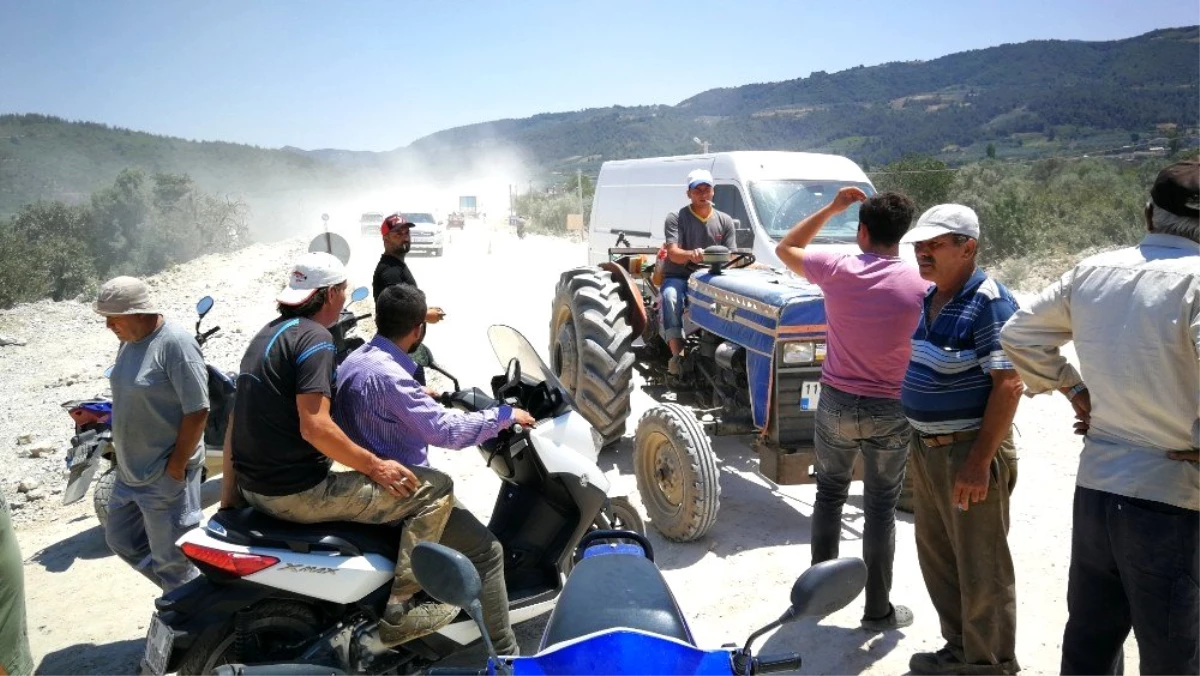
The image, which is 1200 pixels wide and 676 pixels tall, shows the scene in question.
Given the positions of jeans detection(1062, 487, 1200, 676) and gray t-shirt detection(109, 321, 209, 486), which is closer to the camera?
jeans detection(1062, 487, 1200, 676)

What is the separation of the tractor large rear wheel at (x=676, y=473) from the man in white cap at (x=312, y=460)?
6.05 ft

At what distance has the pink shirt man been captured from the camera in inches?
147

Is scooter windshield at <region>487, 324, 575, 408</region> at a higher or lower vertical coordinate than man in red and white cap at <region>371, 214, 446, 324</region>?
A: lower

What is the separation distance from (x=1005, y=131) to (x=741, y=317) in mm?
113299

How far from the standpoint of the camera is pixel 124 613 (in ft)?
14.7

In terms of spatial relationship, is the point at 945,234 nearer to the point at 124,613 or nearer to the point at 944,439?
the point at 944,439

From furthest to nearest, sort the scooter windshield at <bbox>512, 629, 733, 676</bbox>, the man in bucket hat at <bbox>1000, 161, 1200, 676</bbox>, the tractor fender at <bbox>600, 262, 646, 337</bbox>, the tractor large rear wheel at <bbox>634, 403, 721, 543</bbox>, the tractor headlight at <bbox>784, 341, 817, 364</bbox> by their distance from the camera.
Answer: the tractor fender at <bbox>600, 262, 646, 337</bbox> → the tractor headlight at <bbox>784, 341, 817, 364</bbox> → the tractor large rear wheel at <bbox>634, 403, 721, 543</bbox> → the man in bucket hat at <bbox>1000, 161, 1200, 676</bbox> → the scooter windshield at <bbox>512, 629, 733, 676</bbox>

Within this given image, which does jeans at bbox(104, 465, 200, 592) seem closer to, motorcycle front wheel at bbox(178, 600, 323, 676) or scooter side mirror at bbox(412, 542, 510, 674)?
motorcycle front wheel at bbox(178, 600, 323, 676)

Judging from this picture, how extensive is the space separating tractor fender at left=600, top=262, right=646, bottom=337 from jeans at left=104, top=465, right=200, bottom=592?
3.42 metres

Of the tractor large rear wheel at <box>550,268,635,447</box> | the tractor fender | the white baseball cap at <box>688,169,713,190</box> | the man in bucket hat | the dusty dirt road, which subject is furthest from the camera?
the white baseball cap at <box>688,169,713,190</box>

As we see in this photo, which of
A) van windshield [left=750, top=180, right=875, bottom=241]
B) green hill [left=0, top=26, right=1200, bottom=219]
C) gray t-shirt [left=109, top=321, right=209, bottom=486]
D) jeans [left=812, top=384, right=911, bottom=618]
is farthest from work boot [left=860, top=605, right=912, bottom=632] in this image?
green hill [left=0, top=26, right=1200, bottom=219]

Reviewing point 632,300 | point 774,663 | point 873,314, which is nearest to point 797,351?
point 873,314

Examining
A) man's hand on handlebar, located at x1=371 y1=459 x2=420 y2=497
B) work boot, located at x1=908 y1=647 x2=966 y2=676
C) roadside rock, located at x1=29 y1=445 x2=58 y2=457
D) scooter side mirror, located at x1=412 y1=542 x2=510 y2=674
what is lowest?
roadside rock, located at x1=29 y1=445 x2=58 y2=457

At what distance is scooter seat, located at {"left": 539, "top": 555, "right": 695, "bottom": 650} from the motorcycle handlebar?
155 mm
